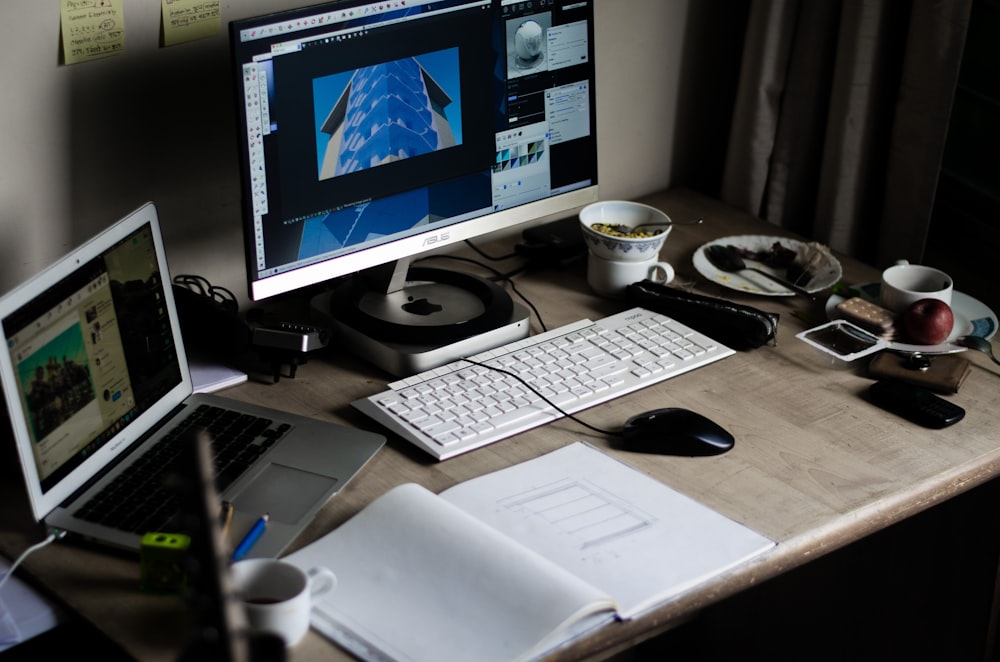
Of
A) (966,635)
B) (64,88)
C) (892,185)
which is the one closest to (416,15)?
(64,88)

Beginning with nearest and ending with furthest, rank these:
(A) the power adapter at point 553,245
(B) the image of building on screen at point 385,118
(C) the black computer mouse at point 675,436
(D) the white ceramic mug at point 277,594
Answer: (D) the white ceramic mug at point 277,594, (C) the black computer mouse at point 675,436, (B) the image of building on screen at point 385,118, (A) the power adapter at point 553,245

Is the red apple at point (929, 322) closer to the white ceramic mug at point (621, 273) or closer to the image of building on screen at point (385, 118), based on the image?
the white ceramic mug at point (621, 273)

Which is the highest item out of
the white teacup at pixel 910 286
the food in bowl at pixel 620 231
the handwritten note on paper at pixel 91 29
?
the handwritten note on paper at pixel 91 29

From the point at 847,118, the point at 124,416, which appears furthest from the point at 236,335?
the point at 847,118

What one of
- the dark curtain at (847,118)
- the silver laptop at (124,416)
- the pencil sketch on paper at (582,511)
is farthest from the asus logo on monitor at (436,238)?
the dark curtain at (847,118)

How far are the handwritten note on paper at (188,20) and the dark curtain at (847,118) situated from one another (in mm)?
930

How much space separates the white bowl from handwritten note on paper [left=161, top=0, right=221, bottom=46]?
1.89 ft

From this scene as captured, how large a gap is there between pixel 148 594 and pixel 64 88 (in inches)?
25.8

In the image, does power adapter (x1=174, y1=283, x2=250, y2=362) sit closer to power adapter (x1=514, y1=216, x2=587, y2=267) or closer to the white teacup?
power adapter (x1=514, y1=216, x2=587, y2=267)

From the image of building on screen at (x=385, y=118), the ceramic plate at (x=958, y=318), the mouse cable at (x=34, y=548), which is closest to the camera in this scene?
the mouse cable at (x=34, y=548)

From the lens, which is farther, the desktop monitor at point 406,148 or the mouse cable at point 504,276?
the mouse cable at point 504,276

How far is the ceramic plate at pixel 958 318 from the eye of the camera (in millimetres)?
1485

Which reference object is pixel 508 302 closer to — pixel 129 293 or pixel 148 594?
pixel 129 293

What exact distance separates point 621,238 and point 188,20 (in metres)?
0.64
